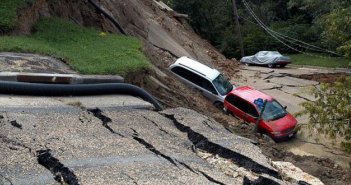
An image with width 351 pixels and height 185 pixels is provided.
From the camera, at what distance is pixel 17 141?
8.42 m

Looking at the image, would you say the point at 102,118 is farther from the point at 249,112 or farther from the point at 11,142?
the point at 249,112

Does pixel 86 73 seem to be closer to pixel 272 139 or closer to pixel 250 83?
pixel 272 139

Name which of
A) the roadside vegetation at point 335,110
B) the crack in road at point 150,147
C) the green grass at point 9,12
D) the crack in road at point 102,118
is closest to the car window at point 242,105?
the roadside vegetation at point 335,110

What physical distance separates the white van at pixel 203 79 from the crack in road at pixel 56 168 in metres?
10.6

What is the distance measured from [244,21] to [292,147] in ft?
87.5

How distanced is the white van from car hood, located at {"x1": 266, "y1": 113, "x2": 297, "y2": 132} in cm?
237

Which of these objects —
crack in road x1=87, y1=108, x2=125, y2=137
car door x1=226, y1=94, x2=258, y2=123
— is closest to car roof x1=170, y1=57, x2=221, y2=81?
car door x1=226, y1=94, x2=258, y2=123

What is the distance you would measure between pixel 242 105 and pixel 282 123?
5.02 ft

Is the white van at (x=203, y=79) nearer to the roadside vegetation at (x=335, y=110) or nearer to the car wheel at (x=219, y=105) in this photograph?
the car wheel at (x=219, y=105)

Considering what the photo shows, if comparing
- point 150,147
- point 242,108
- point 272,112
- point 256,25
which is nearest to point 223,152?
point 150,147

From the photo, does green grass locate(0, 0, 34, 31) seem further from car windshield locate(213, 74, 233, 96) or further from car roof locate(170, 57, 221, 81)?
car windshield locate(213, 74, 233, 96)

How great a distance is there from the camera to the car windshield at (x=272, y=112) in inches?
654

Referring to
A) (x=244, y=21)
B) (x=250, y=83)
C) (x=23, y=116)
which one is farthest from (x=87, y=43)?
(x=244, y=21)

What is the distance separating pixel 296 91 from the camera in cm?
2353
